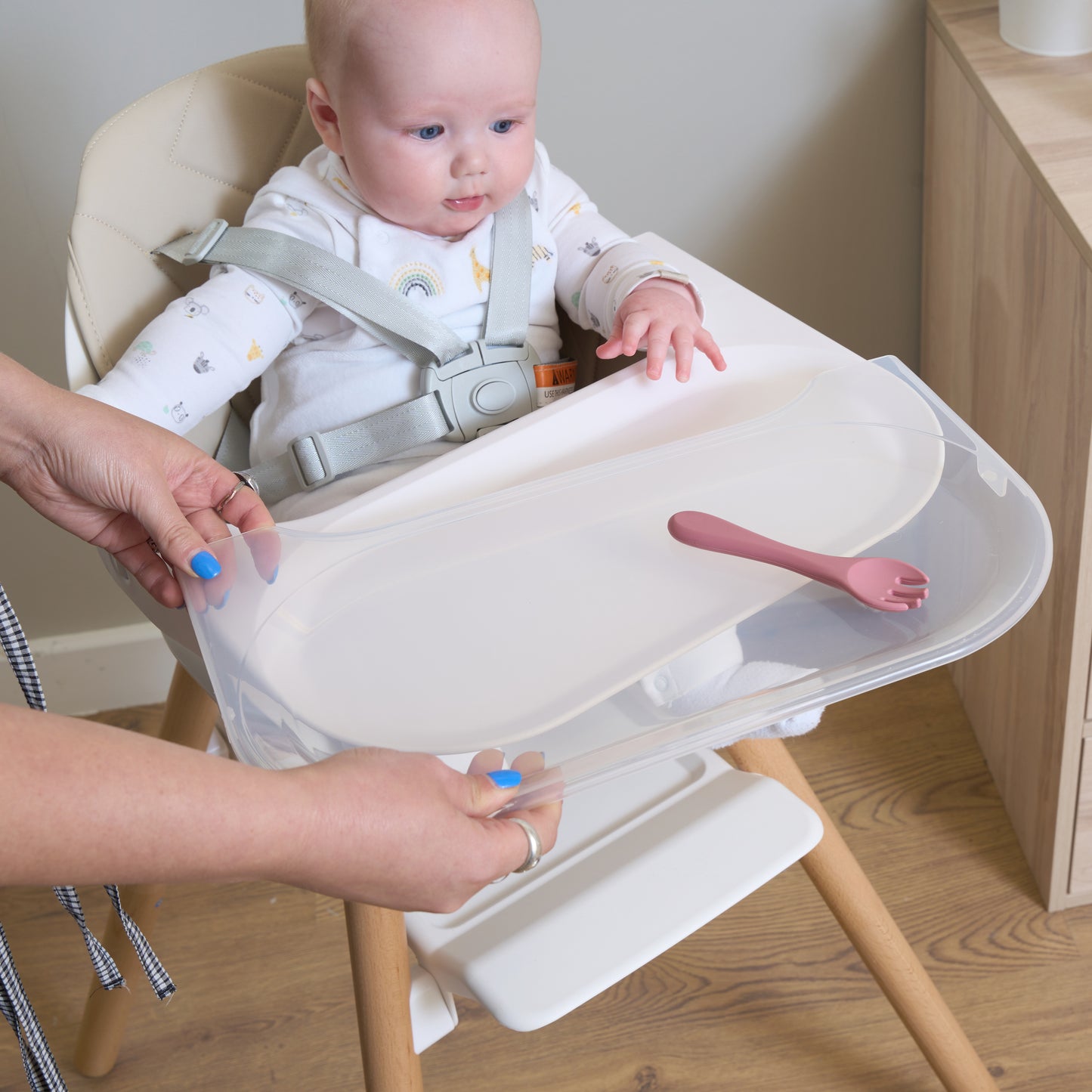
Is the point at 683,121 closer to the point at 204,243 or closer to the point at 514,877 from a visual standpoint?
the point at 204,243

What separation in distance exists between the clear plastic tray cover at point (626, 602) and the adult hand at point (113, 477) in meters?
0.07

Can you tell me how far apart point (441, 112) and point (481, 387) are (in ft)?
0.55

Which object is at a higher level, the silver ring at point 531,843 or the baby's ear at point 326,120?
Result: the baby's ear at point 326,120

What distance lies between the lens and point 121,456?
0.61 meters

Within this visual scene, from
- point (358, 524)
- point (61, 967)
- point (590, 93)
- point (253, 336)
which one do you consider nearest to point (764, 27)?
point (590, 93)

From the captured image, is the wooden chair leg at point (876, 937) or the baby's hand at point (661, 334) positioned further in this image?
the wooden chair leg at point (876, 937)

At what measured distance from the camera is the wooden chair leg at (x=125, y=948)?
0.90 meters

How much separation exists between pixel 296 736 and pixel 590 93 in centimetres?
80

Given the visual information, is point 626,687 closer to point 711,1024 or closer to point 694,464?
point 694,464

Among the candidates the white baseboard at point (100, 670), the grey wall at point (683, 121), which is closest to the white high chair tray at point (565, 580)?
the grey wall at point (683, 121)

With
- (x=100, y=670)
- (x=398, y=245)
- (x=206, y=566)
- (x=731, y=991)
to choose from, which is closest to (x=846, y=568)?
(x=206, y=566)

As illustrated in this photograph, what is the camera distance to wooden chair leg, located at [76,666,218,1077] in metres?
0.90

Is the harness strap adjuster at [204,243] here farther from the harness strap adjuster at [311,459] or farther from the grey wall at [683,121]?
the grey wall at [683,121]

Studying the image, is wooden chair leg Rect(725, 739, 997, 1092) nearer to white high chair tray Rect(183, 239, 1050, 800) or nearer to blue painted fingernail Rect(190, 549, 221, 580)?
white high chair tray Rect(183, 239, 1050, 800)
